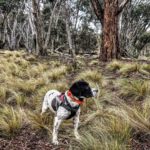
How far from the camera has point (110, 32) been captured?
1188 centimetres

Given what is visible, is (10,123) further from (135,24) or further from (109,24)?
(135,24)

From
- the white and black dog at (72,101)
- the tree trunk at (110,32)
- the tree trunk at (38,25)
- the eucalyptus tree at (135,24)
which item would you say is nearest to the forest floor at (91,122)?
the white and black dog at (72,101)

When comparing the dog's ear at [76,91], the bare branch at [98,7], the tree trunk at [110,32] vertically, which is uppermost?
the bare branch at [98,7]

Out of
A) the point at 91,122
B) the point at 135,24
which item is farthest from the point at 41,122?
the point at 135,24

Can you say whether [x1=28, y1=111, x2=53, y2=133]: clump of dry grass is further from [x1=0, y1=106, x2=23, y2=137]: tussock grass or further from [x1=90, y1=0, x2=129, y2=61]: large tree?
[x1=90, y1=0, x2=129, y2=61]: large tree

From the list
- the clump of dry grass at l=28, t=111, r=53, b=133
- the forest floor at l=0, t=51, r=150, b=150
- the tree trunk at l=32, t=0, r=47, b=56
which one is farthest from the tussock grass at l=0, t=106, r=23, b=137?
the tree trunk at l=32, t=0, r=47, b=56

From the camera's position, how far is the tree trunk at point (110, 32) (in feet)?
38.0

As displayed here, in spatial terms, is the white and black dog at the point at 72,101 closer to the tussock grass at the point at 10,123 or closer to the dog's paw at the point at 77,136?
the dog's paw at the point at 77,136

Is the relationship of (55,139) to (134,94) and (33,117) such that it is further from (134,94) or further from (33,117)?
(134,94)

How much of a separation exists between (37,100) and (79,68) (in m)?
4.64

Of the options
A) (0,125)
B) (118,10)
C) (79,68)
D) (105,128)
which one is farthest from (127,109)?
(118,10)

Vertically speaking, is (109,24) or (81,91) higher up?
(109,24)

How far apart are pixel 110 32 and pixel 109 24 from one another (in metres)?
0.31

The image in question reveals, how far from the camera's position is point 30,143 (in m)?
4.46
